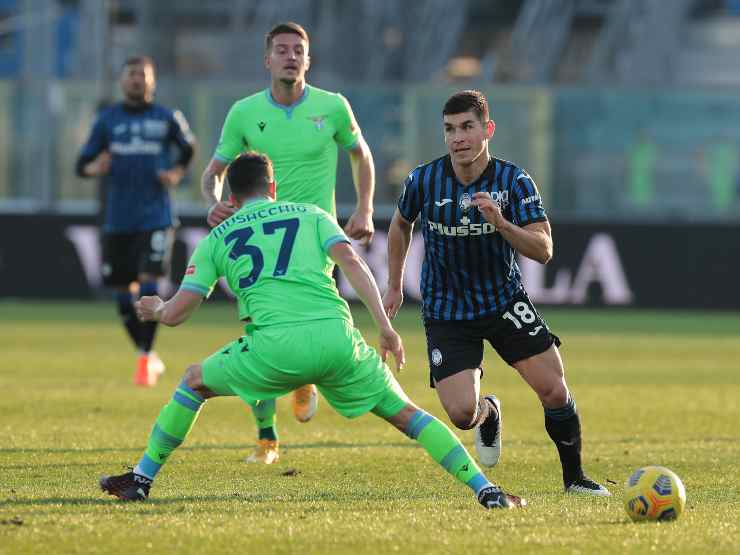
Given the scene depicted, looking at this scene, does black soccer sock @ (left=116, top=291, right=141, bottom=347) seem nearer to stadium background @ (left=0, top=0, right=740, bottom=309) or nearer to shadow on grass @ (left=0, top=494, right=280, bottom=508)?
shadow on grass @ (left=0, top=494, right=280, bottom=508)

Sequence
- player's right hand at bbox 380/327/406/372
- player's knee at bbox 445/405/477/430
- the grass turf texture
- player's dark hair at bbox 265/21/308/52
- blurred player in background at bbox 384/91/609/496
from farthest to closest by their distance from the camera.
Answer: player's dark hair at bbox 265/21/308/52 < player's knee at bbox 445/405/477/430 < blurred player in background at bbox 384/91/609/496 < player's right hand at bbox 380/327/406/372 < the grass turf texture

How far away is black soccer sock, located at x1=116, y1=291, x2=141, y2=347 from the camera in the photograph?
14.3 m

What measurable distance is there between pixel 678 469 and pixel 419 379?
19.2ft

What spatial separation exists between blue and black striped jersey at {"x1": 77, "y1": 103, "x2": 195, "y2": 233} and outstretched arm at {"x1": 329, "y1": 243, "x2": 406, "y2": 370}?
720 centimetres

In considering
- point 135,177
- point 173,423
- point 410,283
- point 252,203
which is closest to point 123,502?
point 173,423

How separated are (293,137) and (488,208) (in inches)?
104

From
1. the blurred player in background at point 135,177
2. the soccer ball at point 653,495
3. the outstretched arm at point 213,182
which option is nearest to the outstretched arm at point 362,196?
the outstretched arm at point 213,182

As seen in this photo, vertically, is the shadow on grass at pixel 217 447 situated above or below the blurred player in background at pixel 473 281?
below

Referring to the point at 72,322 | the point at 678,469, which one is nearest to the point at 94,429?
the point at 678,469

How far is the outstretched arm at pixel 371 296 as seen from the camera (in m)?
7.05

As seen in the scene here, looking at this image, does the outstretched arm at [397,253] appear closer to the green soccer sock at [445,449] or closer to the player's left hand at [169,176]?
the green soccer sock at [445,449]

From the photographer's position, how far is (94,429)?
11.0 metres

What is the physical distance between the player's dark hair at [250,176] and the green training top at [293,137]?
2.49 meters

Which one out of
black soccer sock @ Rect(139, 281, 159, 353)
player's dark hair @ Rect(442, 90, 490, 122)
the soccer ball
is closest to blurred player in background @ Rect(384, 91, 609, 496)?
player's dark hair @ Rect(442, 90, 490, 122)
